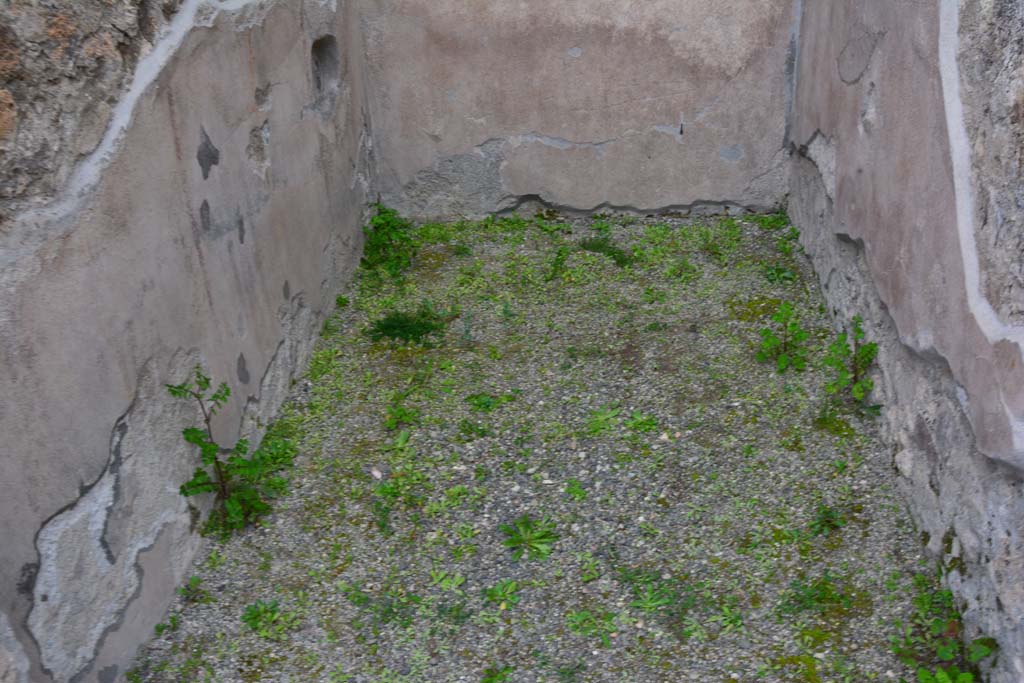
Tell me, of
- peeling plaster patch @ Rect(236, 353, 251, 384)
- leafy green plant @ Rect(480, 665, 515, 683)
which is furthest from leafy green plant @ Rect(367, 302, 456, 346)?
leafy green plant @ Rect(480, 665, 515, 683)

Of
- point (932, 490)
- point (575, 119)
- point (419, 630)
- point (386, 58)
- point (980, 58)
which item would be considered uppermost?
point (980, 58)

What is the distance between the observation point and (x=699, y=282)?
403cm

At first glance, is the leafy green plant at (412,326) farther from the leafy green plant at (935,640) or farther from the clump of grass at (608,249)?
the leafy green plant at (935,640)

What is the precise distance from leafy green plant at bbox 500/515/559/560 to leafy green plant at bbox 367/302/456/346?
1.18 m

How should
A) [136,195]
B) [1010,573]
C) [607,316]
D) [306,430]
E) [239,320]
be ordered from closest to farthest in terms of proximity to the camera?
[1010,573], [136,195], [239,320], [306,430], [607,316]

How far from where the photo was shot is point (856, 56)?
3.32 metres

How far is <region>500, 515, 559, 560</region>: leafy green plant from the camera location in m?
2.73

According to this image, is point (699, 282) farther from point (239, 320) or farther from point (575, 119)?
point (239, 320)

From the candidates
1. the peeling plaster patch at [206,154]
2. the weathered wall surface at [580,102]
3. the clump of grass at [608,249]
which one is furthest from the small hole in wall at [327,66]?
the clump of grass at [608,249]

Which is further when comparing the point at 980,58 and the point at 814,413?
the point at 814,413

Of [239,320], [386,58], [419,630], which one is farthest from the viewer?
[386,58]

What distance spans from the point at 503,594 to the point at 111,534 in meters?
1.11

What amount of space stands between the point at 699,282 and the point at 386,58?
6.46 ft

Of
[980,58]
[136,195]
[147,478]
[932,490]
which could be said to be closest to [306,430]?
[147,478]
